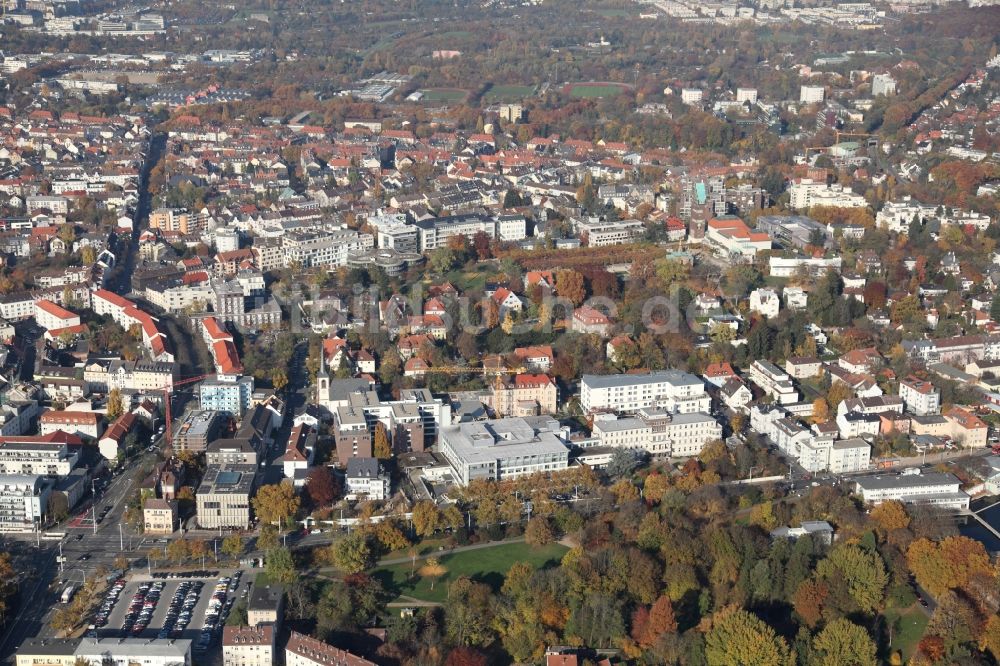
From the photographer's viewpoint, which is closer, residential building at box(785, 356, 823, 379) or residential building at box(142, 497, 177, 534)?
residential building at box(142, 497, 177, 534)

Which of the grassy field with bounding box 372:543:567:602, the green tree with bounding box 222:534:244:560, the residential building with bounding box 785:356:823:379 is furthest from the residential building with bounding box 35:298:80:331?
the residential building with bounding box 785:356:823:379

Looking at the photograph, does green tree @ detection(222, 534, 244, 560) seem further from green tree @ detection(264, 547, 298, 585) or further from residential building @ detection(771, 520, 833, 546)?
residential building @ detection(771, 520, 833, 546)

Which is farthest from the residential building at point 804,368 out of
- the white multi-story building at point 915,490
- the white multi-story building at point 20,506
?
the white multi-story building at point 20,506

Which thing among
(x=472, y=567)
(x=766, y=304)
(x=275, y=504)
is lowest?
(x=472, y=567)

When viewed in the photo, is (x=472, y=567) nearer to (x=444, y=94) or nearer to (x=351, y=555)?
(x=351, y=555)

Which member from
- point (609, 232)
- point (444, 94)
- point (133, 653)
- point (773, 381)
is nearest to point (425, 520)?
point (133, 653)

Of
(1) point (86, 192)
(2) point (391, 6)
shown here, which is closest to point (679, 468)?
(1) point (86, 192)
